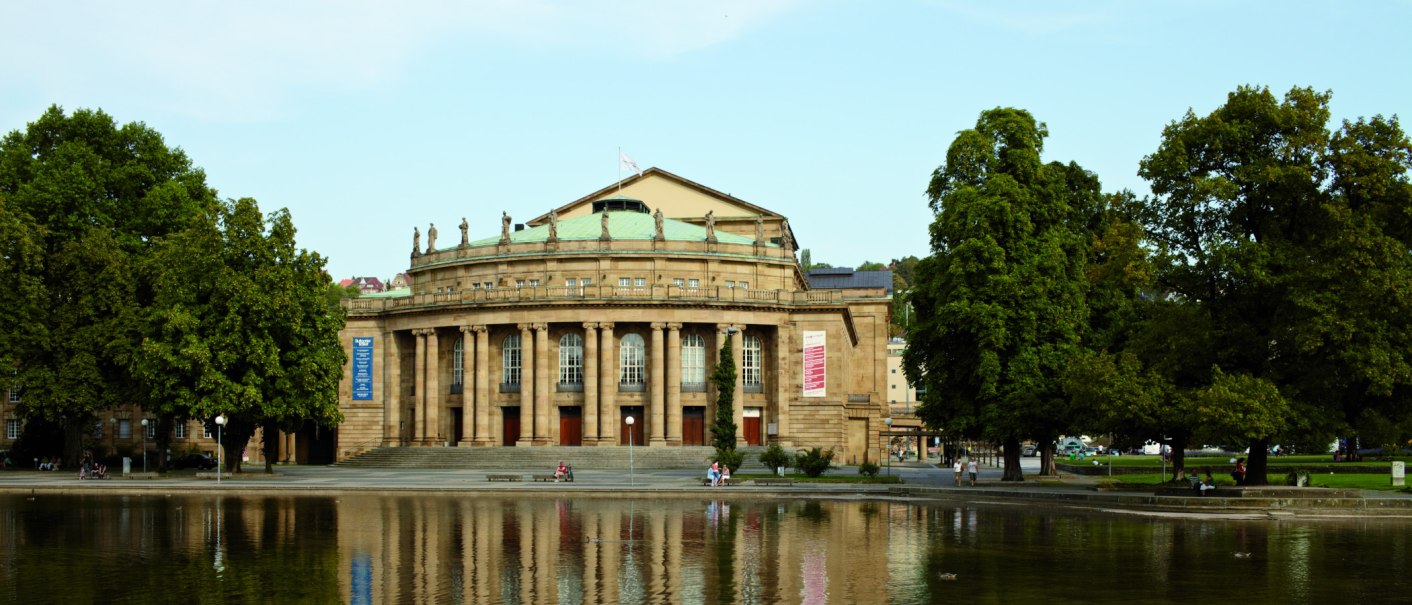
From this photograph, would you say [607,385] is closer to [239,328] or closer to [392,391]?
[392,391]

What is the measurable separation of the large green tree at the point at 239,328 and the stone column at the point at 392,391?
22.9 metres

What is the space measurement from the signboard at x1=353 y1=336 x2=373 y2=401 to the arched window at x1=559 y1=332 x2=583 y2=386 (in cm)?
1543

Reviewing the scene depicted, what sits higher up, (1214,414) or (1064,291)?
(1064,291)

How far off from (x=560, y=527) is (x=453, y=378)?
192ft

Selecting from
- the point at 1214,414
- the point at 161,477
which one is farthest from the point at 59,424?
the point at 1214,414

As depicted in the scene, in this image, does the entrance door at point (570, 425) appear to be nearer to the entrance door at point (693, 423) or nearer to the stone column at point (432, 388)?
the entrance door at point (693, 423)

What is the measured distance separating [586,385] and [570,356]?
3.27 meters

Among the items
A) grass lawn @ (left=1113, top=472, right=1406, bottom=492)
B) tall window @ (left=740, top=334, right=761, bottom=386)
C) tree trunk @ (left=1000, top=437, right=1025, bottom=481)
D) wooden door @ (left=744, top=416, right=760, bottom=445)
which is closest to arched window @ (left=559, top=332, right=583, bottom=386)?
tall window @ (left=740, top=334, right=761, bottom=386)

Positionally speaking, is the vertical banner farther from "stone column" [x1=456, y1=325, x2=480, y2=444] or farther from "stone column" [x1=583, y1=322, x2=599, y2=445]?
"stone column" [x1=456, y1=325, x2=480, y2=444]

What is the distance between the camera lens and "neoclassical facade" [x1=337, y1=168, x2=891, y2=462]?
89.2 meters

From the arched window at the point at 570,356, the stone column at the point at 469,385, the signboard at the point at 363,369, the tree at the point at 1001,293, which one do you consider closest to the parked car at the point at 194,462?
the signboard at the point at 363,369

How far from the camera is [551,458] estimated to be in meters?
83.6

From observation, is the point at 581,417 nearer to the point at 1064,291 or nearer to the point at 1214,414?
the point at 1064,291

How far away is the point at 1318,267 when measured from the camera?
47.1m
